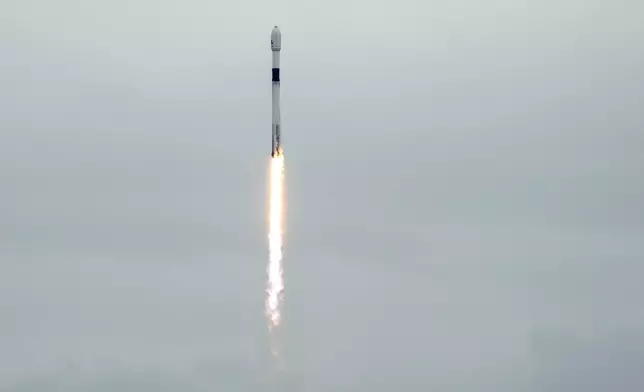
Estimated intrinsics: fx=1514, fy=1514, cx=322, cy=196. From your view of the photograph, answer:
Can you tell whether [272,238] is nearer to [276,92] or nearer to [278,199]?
[278,199]

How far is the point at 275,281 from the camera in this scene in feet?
350

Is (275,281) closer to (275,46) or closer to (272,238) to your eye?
(272,238)

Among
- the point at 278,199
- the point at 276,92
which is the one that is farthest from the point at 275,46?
the point at 278,199

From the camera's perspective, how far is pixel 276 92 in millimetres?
98812

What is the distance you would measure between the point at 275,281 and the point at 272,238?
13.3ft

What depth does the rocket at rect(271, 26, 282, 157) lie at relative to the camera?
324 ft

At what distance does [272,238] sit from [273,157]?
707 centimetres

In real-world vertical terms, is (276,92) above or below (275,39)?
below

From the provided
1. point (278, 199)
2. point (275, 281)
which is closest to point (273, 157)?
point (278, 199)

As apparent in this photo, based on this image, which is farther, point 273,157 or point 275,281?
point 275,281

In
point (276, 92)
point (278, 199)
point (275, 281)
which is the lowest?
point (275, 281)

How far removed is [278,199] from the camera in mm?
102312

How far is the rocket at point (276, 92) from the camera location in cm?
9881

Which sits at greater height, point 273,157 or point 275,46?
point 275,46
